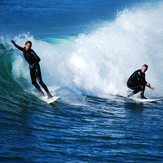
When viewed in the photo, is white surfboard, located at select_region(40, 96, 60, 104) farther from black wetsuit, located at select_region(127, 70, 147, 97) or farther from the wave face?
black wetsuit, located at select_region(127, 70, 147, 97)

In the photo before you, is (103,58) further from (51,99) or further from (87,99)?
(51,99)

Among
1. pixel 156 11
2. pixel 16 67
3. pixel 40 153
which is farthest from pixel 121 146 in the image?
pixel 156 11

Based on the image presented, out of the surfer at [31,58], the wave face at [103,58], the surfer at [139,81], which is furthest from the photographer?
the wave face at [103,58]

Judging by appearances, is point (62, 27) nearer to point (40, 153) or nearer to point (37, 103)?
point (37, 103)

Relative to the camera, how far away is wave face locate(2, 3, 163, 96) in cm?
1426

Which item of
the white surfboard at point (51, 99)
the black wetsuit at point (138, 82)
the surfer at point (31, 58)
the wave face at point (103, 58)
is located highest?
the wave face at point (103, 58)

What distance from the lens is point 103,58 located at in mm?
16766

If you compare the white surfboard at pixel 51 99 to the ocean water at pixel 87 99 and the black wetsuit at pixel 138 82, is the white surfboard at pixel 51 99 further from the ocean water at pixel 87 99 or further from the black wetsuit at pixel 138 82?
the black wetsuit at pixel 138 82

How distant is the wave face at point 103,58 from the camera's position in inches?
561

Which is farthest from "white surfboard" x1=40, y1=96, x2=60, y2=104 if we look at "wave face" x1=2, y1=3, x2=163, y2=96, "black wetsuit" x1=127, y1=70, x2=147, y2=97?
"black wetsuit" x1=127, y1=70, x2=147, y2=97

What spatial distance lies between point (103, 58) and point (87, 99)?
489 centimetres

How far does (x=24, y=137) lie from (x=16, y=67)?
24.1 ft

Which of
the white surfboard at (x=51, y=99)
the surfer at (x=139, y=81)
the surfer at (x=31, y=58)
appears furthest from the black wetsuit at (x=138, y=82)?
the surfer at (x=31, y=58)

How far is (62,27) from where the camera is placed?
99.0 ft
